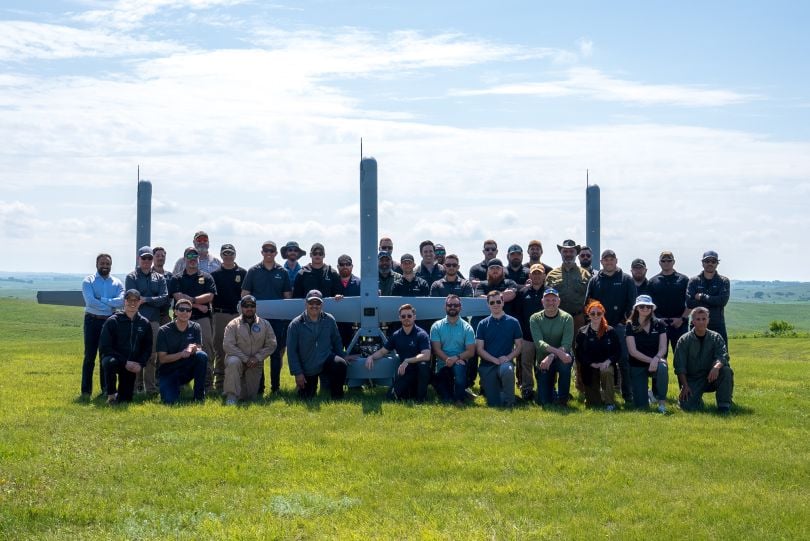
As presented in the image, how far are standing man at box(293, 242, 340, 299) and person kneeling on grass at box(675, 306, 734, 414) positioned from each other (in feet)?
15.1

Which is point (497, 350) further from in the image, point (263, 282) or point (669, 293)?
point (263, 282)

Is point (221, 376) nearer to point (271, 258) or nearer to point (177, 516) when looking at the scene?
point (271, 258)

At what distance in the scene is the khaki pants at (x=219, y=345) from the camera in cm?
1248

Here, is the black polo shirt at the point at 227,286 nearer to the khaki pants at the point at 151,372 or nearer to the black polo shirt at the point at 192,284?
the black polo shirt at the point at 192,284

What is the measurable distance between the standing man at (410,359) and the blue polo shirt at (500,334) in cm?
74

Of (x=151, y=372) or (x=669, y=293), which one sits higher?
(x=669, y=293)

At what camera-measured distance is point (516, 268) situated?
1252 centimetres

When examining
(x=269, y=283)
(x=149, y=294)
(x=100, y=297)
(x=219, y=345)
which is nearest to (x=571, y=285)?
(x=269, y=283)

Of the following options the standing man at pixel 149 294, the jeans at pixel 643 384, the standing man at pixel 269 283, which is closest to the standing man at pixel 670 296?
the jeans at pixel 643 384

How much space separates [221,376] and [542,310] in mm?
4417

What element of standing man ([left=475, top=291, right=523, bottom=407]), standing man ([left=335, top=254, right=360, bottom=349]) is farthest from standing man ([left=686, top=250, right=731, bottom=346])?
standing man ([left=335, top=254, right=360, bottom=349])

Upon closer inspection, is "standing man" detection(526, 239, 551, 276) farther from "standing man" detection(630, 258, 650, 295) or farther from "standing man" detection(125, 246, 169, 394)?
"standing man" detection(125, 246, 169, 394)

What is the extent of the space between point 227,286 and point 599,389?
5.09 metres

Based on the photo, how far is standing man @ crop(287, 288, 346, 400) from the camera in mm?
11516
